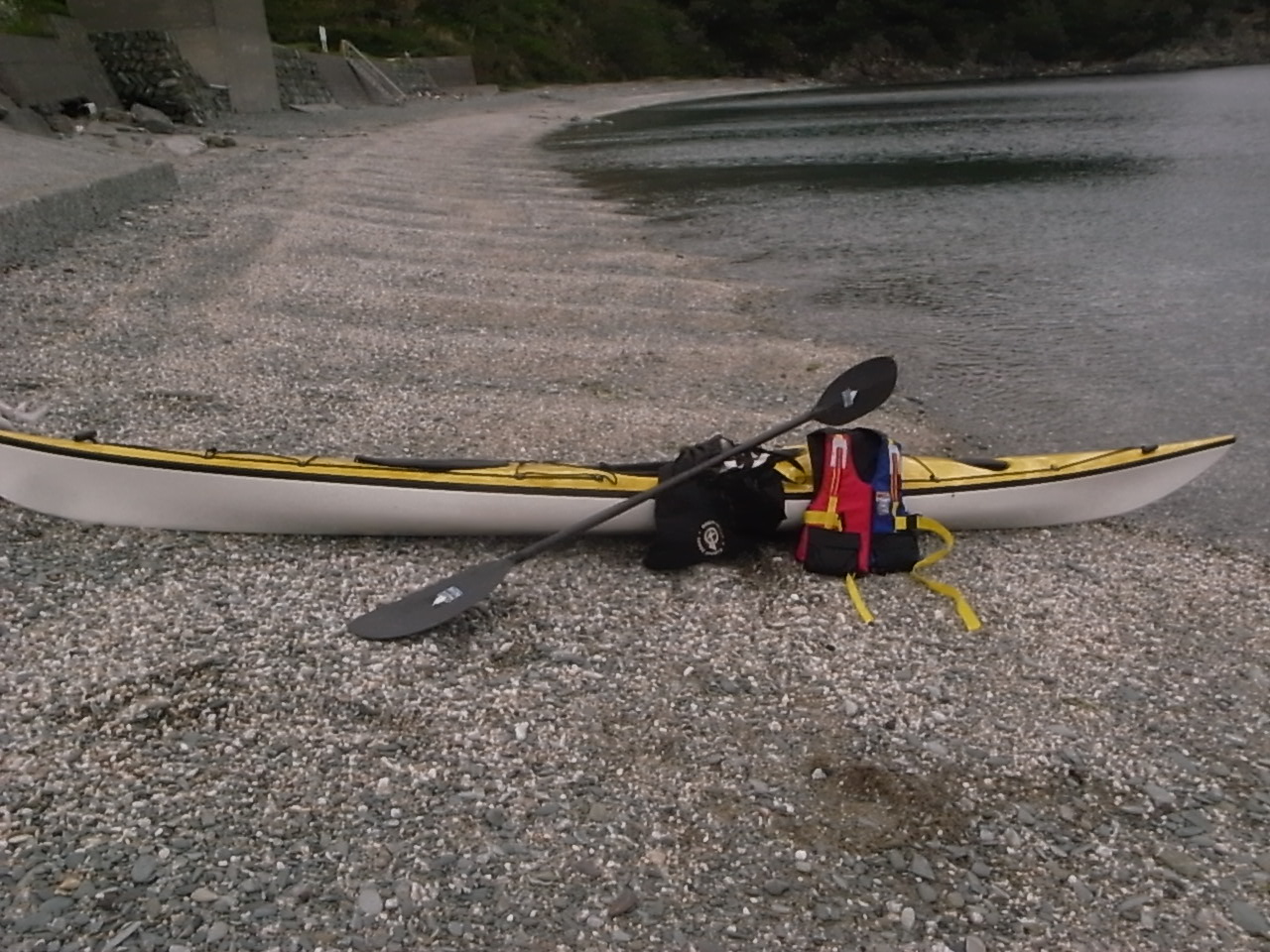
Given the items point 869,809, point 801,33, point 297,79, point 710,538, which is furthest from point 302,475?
point 801,33

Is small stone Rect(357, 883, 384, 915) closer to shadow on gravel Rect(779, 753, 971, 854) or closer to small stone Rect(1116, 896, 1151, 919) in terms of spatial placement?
shadow on gravel Rect(779, 753, 971, 854)

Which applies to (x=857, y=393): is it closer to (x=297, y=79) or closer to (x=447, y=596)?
(x=447, y=596)

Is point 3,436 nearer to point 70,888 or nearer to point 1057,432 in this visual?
point 70,888

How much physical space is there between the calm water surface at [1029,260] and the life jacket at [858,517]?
1.35 metres

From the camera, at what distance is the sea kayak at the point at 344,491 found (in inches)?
149

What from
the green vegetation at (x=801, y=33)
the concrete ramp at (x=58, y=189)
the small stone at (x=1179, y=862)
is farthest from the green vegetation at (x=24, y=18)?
the green vegetation at (x=801, y=33)

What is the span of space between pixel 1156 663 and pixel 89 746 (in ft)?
10.2

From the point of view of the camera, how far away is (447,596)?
135 inches

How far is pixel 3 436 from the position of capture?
3.73 meters

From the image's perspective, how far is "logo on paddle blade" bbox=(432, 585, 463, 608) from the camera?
3.42 metres

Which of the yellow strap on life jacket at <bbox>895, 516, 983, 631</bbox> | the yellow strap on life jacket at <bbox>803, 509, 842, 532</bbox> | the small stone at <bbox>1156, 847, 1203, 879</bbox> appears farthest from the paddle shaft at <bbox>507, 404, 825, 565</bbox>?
the small stone at <bbox>1156, 847, 1203, 879</bbox>

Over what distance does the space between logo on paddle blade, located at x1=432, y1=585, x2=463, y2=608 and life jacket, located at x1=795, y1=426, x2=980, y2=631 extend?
4.08 ft

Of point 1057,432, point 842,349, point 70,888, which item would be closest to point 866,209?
point 842,349

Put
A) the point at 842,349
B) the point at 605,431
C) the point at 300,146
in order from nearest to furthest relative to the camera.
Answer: the point at 605,431, the point at 842,349, the point at 300,146
